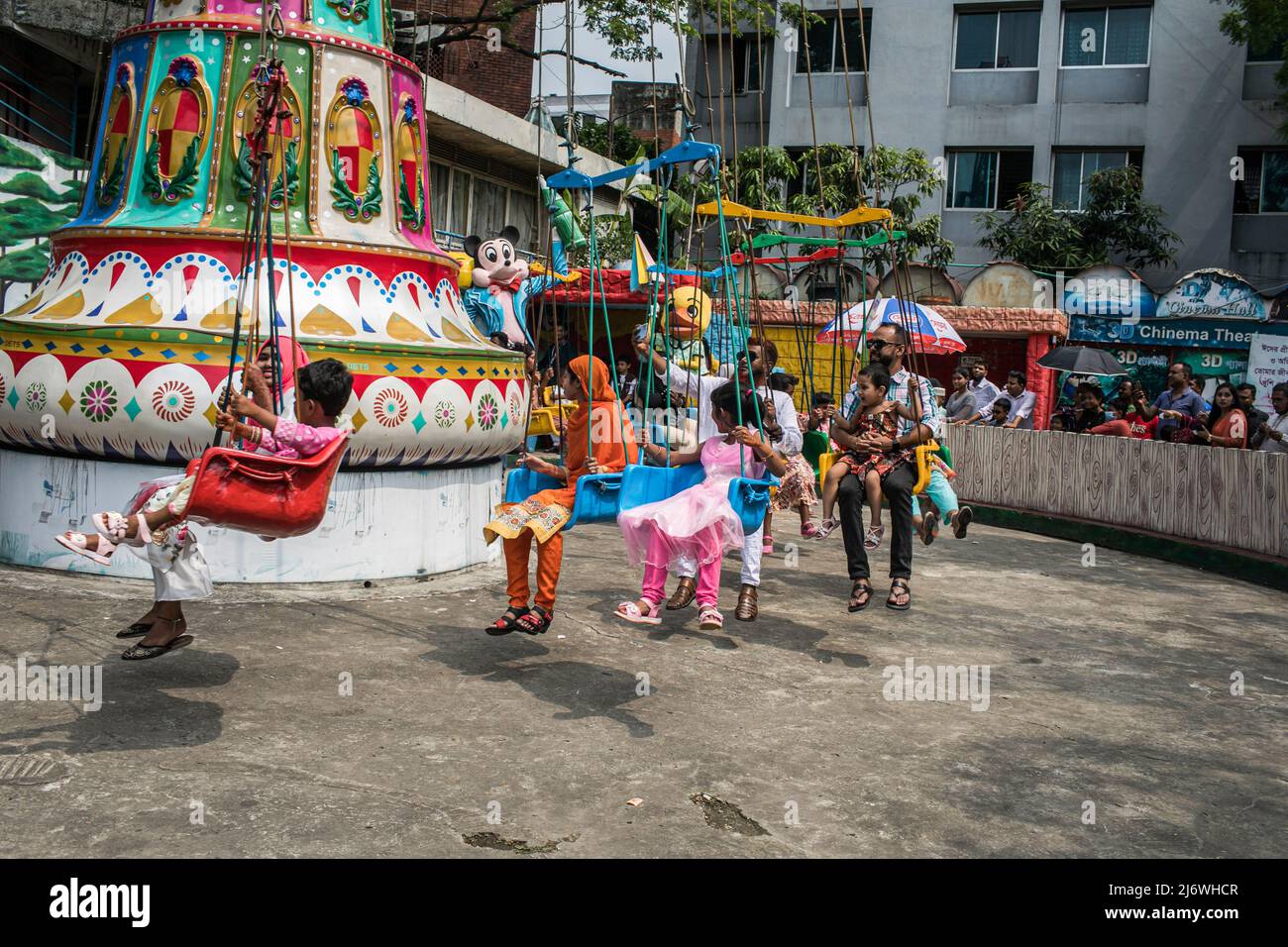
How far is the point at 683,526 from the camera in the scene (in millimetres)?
6598

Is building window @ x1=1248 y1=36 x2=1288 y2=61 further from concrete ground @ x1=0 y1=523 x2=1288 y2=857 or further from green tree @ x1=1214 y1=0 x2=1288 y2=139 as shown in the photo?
concrete ground @ x1=0 y1=523 x2=1288 y2=857

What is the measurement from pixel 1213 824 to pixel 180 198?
290 inches

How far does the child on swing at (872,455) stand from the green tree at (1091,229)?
17.9 m

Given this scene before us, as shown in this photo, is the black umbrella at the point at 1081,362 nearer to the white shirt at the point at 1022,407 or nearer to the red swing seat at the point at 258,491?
the white shirt at the point at 1022,407

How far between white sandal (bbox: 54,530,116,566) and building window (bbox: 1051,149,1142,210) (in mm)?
25416

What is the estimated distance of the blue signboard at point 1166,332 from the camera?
22453mm

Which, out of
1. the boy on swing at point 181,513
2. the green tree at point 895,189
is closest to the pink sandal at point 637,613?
the boy on swing at point 181,513

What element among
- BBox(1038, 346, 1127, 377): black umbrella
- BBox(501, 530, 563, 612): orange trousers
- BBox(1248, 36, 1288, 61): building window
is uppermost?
BBox(1248, 36, 1288, 61): building window

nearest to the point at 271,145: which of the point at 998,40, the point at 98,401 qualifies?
the point at 98,401

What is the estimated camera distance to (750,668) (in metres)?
7.04

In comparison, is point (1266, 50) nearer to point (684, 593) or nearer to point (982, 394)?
point (982, 394)

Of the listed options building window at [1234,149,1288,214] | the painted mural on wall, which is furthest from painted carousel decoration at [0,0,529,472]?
building window at [1234,149,1288,214]

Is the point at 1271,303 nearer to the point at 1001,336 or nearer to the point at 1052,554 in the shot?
the point at 1001,336

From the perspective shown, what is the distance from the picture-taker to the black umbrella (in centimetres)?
1858
